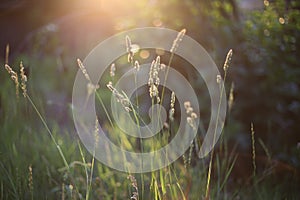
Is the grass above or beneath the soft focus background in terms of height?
beneath

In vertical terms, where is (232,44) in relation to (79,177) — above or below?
above

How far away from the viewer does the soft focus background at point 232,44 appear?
264cm

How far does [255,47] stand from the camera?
2.86 meters

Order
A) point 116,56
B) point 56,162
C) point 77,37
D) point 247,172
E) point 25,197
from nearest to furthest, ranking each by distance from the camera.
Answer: point 25,197, point 56,162, point 247,172, point 116,56, point 77,37

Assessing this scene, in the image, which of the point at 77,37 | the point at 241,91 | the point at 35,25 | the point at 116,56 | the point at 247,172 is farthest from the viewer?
the point at 77,37

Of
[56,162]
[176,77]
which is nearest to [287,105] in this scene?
[176,77]

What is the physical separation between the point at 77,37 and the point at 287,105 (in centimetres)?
220

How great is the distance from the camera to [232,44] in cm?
308

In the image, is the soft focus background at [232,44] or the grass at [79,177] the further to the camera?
the soft focus background at [232,44]

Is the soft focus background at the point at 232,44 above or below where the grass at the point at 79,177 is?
above

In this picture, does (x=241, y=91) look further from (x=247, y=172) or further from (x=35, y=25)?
(x=35, y=25)

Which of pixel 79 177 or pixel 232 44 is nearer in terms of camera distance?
pixel 79 177

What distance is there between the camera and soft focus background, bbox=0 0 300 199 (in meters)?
2.64

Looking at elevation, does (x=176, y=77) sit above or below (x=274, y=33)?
below
